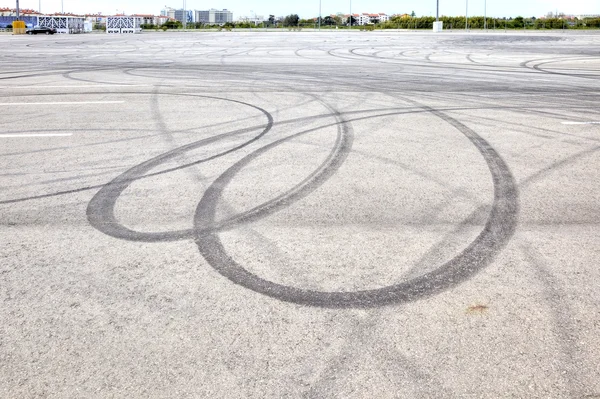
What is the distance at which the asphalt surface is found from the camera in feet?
8.65

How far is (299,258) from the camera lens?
3824 mm

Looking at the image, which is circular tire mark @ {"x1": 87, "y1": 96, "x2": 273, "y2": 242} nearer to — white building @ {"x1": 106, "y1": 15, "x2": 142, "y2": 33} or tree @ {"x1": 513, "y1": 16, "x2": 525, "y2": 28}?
white building @ {"x1": 106, "y1": 15, "x2": 142, "y2": 33}

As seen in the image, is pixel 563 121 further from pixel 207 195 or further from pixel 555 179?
pixel 207 195

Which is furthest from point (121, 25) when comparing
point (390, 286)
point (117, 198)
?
point (390, 286)

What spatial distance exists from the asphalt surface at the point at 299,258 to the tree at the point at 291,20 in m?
98.8

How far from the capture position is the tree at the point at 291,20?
336 feet

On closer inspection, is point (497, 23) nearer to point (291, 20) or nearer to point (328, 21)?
point (291, 20)

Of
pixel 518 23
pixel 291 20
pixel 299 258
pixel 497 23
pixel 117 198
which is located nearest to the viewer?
pixel 299 258

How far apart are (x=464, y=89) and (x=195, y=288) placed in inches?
425

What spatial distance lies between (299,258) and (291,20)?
105260 mm

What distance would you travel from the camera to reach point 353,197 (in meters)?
5.10

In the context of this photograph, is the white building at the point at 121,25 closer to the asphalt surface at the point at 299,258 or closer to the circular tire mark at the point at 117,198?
the asphalt surface at the point at 299,258

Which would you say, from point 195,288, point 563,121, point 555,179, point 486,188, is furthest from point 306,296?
point 563,121

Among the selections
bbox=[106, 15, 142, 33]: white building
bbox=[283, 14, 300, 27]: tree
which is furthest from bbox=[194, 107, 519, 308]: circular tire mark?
bbox=[283, 14, 300, 27]: tree
